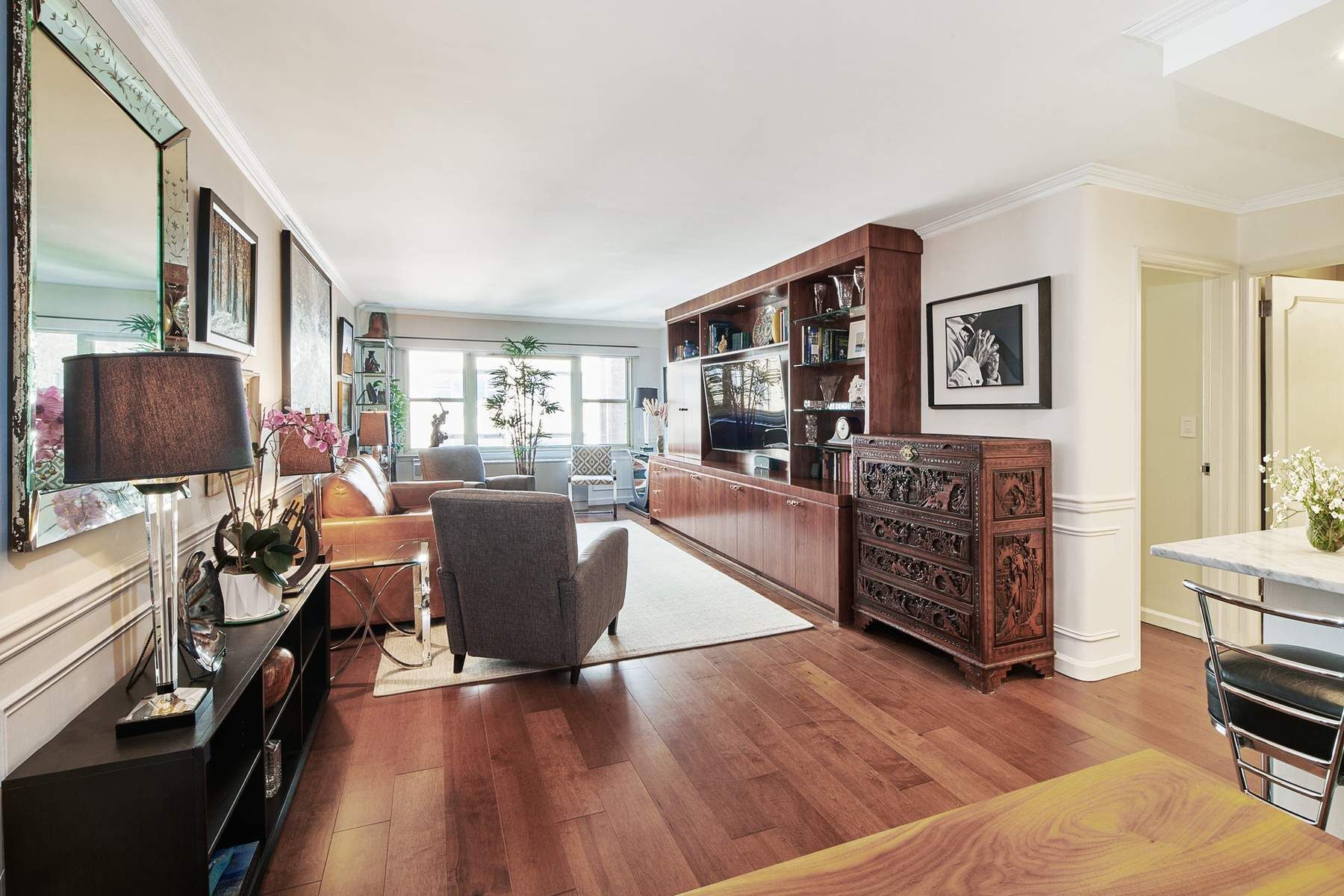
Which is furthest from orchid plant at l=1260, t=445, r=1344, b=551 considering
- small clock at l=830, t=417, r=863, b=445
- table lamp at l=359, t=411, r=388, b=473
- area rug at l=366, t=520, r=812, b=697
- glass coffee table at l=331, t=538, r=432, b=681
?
table lamp at l=359, t=411, r=388, b=473

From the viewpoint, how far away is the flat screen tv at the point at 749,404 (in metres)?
4.91

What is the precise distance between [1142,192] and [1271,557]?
6.98 ft

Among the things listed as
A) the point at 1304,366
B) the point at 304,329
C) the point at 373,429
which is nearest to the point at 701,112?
the point at 304,329

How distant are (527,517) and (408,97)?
1.66 metres

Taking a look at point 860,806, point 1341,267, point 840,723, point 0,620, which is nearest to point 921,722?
point 840,723

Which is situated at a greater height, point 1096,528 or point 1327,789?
point 1096,528

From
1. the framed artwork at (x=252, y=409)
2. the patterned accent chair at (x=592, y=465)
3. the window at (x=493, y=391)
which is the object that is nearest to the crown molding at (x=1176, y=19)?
the framed artwork at (x=252, y=409)

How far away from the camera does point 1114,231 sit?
9.92ft

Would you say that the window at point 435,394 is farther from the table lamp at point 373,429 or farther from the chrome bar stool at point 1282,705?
the chrome bar stool at point 1282,705

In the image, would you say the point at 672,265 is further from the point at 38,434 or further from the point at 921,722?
the point at 38,434

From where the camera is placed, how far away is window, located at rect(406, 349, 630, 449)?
296 inches

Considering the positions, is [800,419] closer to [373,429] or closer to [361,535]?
[361,535]

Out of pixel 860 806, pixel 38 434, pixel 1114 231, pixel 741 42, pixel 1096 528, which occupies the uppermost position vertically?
pixel 741 42

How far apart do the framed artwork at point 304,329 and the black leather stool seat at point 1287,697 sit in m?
4.14
